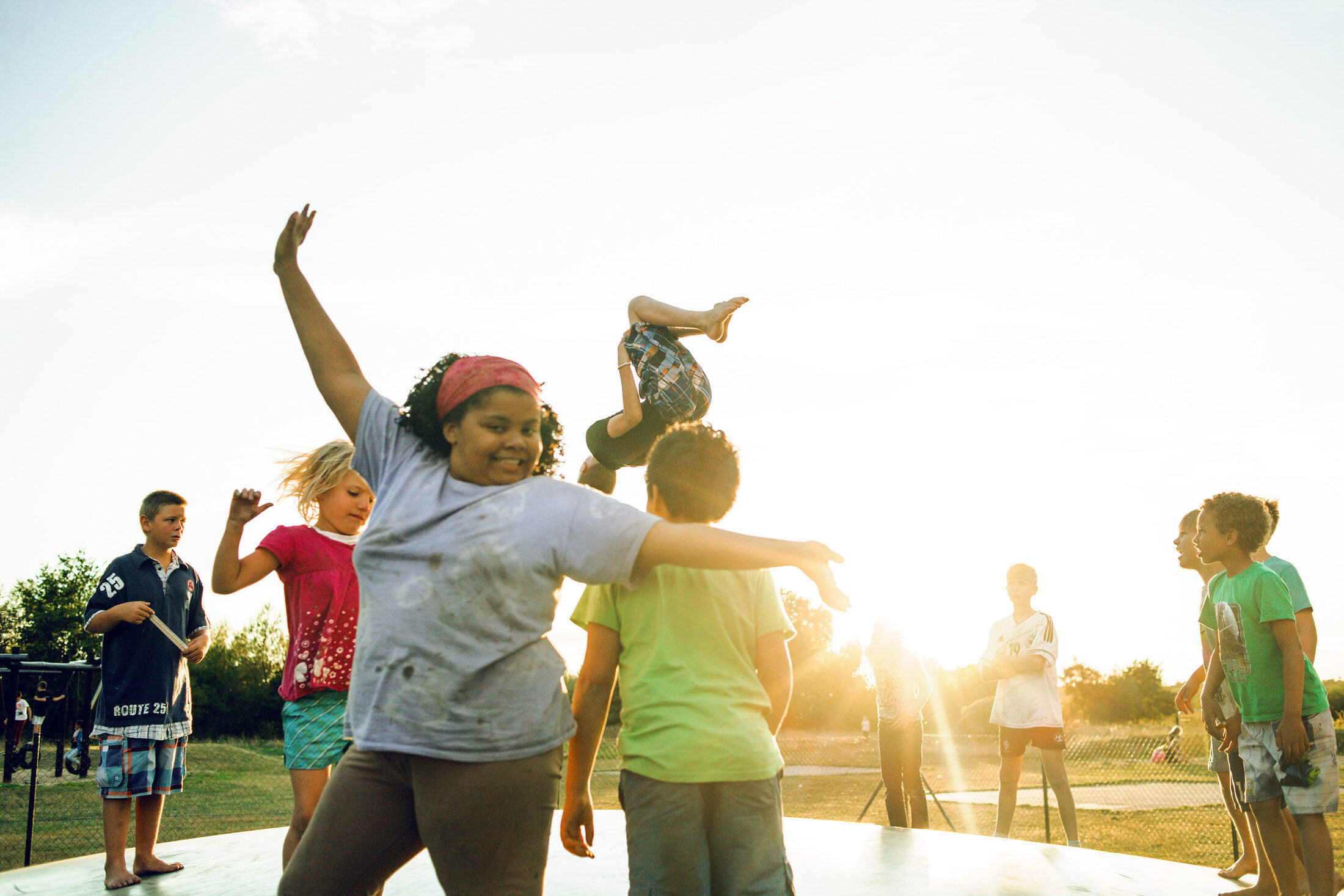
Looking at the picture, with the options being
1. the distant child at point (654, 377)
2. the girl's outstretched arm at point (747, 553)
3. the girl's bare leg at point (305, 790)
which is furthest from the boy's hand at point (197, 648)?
the girl's outstretched arm at point (747, 553)

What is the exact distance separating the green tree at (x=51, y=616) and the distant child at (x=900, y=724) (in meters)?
31.7

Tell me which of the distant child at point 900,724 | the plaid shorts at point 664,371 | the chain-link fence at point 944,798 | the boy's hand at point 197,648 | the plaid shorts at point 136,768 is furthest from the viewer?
the chain-link fence at point 944,798

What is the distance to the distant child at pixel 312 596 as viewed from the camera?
2768 mm

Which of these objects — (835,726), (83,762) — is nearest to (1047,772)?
(83,762)

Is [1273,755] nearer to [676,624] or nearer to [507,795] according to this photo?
[676,624]

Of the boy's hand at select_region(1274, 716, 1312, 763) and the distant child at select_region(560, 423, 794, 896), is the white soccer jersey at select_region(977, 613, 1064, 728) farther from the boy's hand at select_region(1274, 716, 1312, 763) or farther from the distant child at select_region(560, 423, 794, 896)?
the distant child at select_region(560, 423, 794, 896)

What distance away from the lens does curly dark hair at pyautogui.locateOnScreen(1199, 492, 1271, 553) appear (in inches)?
133

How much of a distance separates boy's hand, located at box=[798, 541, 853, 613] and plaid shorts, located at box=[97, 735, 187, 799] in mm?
3343

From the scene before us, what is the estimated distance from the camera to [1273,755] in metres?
3.18

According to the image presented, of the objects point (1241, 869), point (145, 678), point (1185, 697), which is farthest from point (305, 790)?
point (1185, 697)

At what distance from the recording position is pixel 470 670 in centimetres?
162

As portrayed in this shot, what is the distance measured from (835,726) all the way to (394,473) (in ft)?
113

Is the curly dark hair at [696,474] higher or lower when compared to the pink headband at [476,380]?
lower

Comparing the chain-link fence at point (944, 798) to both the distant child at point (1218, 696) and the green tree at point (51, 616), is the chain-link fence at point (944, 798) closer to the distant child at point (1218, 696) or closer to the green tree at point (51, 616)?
the distant child at point (1218, 696)
